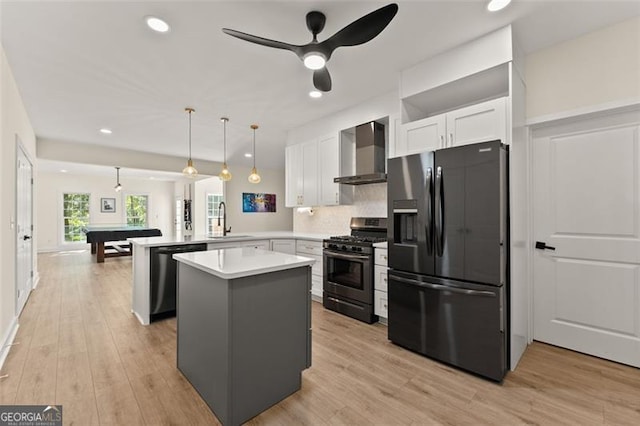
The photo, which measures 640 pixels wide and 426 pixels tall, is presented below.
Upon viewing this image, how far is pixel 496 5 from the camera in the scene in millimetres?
2027

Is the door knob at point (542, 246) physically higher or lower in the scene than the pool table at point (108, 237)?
higher

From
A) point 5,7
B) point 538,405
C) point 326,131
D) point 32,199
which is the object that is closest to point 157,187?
point 32,199

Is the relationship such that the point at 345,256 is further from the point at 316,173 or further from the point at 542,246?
the point at 542,246

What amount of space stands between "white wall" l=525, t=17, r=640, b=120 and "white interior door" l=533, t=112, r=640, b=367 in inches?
8.5

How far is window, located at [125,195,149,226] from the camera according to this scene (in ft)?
34.7

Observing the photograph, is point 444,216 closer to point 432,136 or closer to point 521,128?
point 432,136

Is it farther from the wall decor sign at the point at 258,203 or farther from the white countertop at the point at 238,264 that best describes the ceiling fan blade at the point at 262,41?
the wall decor sign at the point at 258,203

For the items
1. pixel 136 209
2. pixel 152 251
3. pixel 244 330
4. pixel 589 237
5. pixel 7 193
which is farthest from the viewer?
pixel 136 209

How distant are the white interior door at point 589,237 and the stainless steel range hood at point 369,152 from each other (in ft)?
5.43

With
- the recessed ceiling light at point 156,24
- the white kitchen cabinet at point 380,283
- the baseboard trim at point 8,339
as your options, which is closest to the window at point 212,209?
the baseboard trim at point 8,339

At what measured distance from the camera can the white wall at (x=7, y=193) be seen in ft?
8.52

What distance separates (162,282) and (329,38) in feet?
10.4

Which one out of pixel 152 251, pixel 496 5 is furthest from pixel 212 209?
pixel 496 5

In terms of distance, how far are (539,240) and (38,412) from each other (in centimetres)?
418
